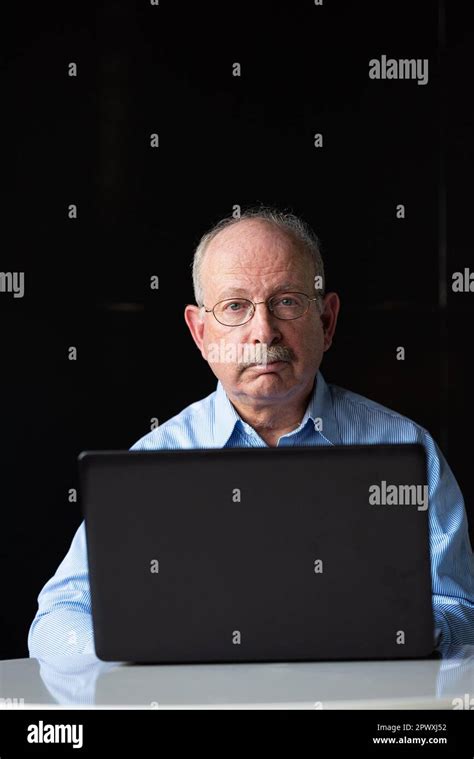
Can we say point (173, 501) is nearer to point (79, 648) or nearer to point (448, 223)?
point (79, 648)

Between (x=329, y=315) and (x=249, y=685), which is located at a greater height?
(x=329, y=315)

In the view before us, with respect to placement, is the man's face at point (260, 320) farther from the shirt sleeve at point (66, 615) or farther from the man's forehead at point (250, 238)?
the shirt sleeve at point (66, 615)

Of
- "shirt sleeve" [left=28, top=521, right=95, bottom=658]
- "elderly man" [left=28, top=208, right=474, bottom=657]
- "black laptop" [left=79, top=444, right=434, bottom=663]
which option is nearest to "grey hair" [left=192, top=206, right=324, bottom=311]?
"elderly man" [left=28, top=208, right=474, bottom=657]

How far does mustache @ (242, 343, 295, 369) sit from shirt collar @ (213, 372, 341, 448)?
0.42 feet

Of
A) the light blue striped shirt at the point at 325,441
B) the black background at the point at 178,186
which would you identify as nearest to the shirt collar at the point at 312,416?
the light blue striped shirt at the point at 325,441

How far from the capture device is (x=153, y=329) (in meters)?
3.68

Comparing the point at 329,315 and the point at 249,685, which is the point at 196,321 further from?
the point at 249,685

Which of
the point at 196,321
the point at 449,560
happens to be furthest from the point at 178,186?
the point at 449,560

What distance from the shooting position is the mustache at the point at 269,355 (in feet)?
7.59

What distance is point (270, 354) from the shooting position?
234cm

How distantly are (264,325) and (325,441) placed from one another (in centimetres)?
32
